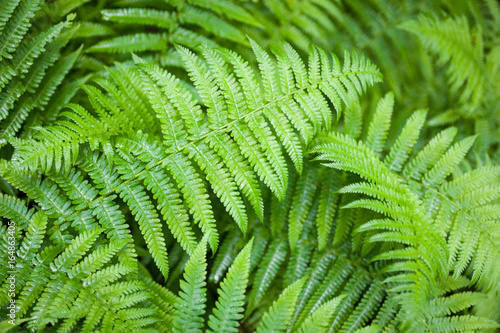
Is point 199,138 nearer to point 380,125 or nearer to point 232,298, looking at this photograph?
point 232,298

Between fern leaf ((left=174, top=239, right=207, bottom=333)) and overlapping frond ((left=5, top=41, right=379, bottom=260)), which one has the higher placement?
overlapping frond ((left=5, top=41, right=379, bottom=260))

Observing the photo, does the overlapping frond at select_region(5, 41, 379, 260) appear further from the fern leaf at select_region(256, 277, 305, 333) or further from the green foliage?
the fern leaf at select_region(256, 277, 305, 333)

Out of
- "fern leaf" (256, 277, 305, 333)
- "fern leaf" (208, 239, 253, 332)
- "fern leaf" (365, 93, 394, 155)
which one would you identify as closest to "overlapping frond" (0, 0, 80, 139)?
"fern leaf" (208, 239, 253, 332)

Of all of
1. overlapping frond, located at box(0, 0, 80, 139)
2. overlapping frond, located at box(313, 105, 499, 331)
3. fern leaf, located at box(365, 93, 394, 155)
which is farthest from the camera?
fern leaf, located at box(365, 93, 394, 155)

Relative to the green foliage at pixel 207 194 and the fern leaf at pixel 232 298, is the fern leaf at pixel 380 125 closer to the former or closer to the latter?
the green foliage at pixel 207 194

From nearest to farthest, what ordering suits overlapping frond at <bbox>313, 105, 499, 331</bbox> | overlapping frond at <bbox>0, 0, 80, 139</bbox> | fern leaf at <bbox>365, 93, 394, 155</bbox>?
overlapping frond at <bbox>313, 105, 499, 331</bbox>, overlapping frond at <bbox>0, 0, 80, 139</bbox>, fern leaf at <bbox>365, 93, 394, 155</bbox>

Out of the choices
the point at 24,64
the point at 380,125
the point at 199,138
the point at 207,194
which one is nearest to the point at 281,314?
the point at 207,194

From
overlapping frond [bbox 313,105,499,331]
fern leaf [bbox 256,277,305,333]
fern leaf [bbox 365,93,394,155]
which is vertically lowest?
fern leaf [bbox 256,277,305,333]

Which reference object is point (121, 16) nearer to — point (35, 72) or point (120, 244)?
point (35, 72)

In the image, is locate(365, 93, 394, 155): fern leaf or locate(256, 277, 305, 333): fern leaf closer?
locate(256, 277, 305, 333): fern leaf

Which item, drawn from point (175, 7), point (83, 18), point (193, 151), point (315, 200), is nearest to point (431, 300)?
point (315, 200)
